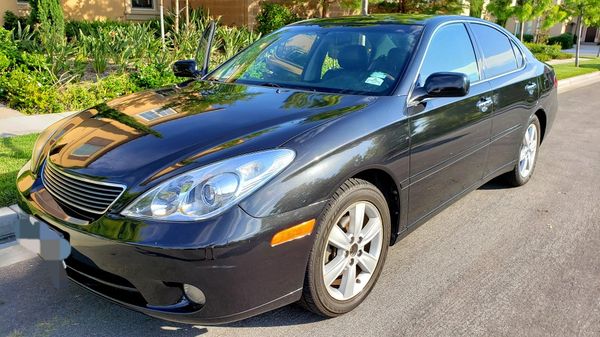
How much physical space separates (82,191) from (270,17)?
48.1ft

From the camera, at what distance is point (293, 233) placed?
2.46 m

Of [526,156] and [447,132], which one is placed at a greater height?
[447,132]

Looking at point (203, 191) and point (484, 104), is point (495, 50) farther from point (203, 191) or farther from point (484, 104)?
point (203, 191)

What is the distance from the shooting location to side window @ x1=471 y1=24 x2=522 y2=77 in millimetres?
4289

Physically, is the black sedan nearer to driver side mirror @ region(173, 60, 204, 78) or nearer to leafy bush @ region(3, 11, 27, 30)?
driver side mirror @ region(173, 60, 204, 78)

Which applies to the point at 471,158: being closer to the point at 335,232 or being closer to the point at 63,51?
the point at 335,232

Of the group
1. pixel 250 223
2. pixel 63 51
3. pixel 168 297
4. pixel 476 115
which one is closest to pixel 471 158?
pixel 476 115

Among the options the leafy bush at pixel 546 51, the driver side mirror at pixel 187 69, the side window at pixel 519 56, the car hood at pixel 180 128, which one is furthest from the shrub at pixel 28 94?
the leafy bush at pixel 546 51

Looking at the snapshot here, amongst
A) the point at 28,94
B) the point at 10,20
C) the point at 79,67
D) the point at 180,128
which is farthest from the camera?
the point at 10,20

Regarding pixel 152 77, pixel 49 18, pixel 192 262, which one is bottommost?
pixel 192 262

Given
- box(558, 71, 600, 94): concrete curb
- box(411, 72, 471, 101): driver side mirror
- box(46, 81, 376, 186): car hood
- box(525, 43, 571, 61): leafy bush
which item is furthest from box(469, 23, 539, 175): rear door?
box(525, 43, 571, 61): leafy bush

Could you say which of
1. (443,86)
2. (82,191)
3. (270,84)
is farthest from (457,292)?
(82,191)

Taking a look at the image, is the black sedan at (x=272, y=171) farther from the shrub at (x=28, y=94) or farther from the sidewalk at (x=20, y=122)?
the shrub at (x=28, y=94)

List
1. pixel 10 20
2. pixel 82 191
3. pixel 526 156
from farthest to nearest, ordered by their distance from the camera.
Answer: pixel 10 20 < pixel 526 156 < pixel 82 191
